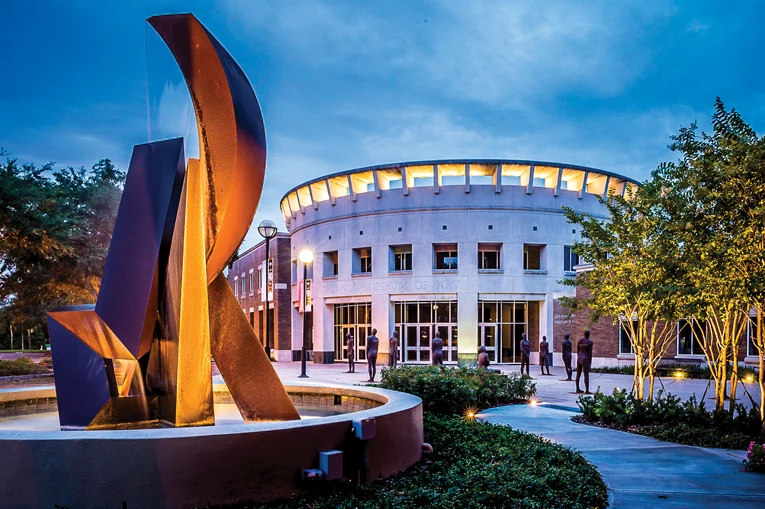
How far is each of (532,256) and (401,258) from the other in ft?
27.3

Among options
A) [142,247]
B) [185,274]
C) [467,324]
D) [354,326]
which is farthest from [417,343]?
[185,274]

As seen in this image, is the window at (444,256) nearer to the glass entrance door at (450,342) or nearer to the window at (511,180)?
the glass entrance door at (450,342)

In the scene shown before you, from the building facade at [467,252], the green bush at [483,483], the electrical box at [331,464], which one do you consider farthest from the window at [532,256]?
the electrical box at [331,464]

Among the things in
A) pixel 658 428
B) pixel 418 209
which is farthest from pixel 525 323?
pixel 658 428

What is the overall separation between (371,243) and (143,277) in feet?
110

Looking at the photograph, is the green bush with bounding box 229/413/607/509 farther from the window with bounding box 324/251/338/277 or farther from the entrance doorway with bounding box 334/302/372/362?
the window with bounding box 324/251/338/277

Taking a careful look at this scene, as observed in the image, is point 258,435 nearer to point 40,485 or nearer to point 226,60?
point 40,485

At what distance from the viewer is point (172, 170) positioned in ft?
24.5

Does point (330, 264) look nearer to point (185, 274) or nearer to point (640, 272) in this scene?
point (640, 272)

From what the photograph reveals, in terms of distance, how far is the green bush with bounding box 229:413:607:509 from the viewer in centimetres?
572

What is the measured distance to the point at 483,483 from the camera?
6.38m

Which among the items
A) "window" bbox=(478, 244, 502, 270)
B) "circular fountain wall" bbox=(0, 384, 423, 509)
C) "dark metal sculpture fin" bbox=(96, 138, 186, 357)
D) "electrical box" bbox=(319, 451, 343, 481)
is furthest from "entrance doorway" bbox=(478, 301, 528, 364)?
"electrical box" bbox=(319, 451, 343, 481)

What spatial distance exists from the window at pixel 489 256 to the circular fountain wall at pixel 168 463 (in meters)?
34.0

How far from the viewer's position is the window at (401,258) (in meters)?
40.6
